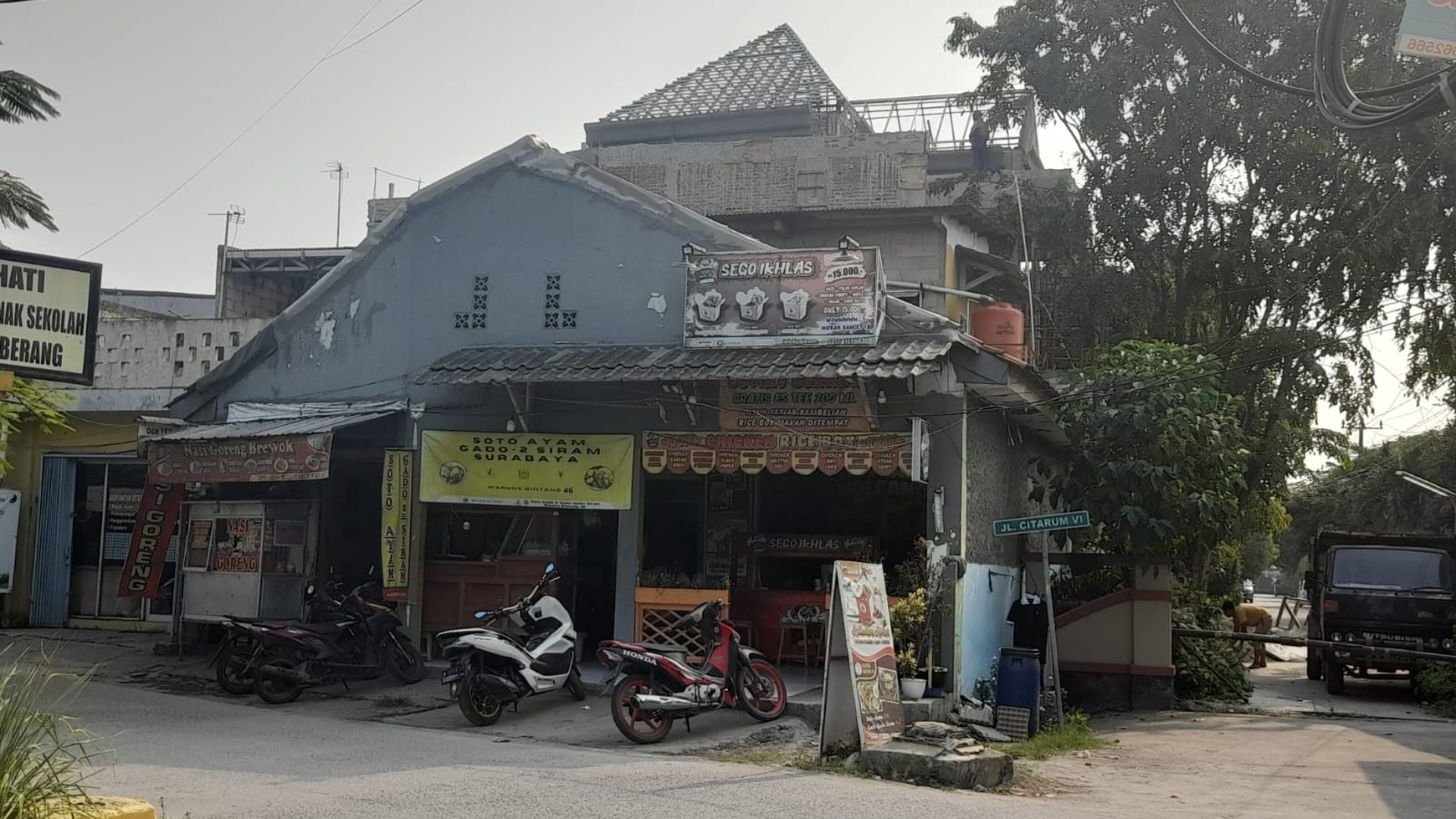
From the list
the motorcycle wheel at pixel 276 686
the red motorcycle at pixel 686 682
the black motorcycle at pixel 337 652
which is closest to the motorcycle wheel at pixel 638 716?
the red motorcycle at pixel 686 682

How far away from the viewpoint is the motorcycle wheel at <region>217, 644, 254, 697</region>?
46.5 ft

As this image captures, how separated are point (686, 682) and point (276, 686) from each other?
4.79m

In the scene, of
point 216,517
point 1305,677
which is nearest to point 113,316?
point 216,517

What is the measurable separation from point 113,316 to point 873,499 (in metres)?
19.3

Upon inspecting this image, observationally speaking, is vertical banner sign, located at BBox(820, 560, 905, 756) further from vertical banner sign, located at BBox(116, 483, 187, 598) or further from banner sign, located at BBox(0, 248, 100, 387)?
vertical banner sign, located at BBox(116, 483, 187, 598)

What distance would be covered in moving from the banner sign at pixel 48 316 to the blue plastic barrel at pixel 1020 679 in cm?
869

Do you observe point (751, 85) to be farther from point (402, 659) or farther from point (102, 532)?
point (402, 659)

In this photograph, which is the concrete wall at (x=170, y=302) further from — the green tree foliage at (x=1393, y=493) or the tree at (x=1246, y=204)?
the green tree foliage at (x=1393, y=493)

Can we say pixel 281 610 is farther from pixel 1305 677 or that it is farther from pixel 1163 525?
pixel 1305 677

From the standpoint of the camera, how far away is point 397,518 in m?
15.3

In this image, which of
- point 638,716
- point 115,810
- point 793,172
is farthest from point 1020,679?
point 793,172

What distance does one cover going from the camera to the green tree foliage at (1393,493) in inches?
1515

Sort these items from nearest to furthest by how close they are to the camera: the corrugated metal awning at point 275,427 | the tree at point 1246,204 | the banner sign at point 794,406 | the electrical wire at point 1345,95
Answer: the electrical wire at point 1345,95 < the banner sign at point 794,406 < the corrugated metal awning at point 275,427 < the tree at point 1246,204

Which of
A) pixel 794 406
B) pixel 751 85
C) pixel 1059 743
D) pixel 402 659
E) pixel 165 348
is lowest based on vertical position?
pixel 1059 743
